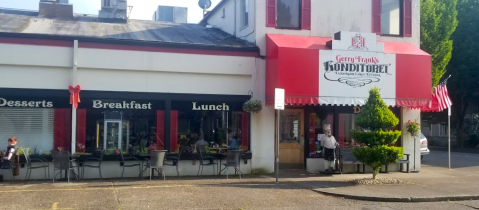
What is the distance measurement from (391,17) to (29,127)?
12.5 m

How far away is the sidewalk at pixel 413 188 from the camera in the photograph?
1125 centimetres

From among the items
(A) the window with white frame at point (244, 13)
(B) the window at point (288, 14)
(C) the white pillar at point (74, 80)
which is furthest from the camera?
(A) the window with white frame at point (244, 13)

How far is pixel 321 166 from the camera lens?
53.0 ft

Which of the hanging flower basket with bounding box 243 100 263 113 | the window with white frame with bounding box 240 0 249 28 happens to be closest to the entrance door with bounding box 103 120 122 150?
the hanging flower basket with bounding box 243 100 263 113

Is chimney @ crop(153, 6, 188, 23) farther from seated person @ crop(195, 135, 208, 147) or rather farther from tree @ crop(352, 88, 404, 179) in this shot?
tree @ crop(352, 88, 404, 179)

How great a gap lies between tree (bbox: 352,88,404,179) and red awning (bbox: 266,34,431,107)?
1865mm

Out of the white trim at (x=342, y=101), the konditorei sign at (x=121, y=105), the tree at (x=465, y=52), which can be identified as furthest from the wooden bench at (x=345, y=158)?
the tree at (x=465, y=52)

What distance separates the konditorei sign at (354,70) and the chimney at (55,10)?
1043 centimetres

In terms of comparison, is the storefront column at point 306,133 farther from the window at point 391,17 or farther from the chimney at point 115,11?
the chimney at point 115,11

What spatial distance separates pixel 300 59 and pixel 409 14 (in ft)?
16.8

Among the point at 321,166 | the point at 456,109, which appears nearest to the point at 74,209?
the point at 321,166

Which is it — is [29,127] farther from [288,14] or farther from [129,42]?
[288,14]

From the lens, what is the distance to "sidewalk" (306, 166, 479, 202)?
1125 centimetres

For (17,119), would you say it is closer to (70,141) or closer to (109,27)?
(70,141)
